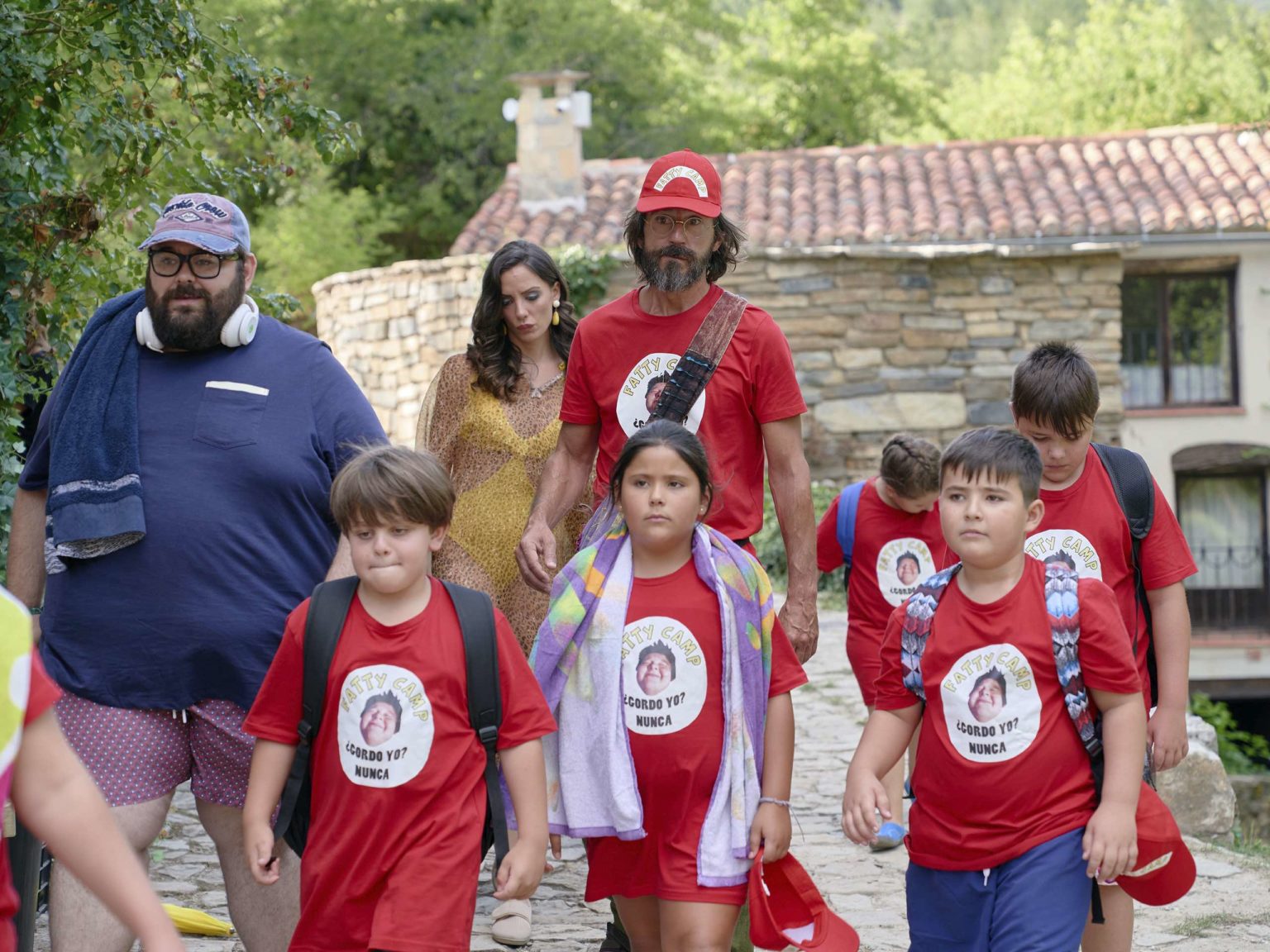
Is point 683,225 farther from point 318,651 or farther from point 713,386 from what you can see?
point 318,651

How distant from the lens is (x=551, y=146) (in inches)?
771

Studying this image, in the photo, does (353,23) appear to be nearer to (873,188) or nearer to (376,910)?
(873,188)

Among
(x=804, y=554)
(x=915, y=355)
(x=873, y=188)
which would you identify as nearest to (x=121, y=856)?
(x=804, y=554)

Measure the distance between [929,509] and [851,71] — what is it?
29.4 meters

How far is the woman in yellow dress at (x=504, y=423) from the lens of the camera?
491 cm

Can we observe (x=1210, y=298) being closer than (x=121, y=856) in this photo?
No

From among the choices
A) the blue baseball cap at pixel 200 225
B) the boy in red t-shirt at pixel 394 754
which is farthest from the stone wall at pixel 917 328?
the boy in red t-shirt at pixel 394 754

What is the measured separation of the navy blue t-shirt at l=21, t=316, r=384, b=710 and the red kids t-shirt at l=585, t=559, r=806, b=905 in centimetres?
80

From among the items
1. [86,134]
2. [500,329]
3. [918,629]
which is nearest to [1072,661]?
[918,629]

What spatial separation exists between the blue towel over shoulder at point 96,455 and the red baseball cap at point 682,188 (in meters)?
1.30

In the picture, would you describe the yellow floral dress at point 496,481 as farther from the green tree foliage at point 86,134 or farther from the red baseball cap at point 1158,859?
the red baseball cap at point 1158,859

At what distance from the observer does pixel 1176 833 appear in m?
3.30

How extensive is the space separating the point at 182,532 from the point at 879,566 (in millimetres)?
3111

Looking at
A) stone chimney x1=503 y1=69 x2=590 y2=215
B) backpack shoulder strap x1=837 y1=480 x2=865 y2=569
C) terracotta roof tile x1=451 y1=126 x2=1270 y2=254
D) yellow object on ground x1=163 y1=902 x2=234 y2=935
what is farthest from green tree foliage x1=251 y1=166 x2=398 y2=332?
yellow object on ground x1=163 y1=902 x2=234 y2=935
